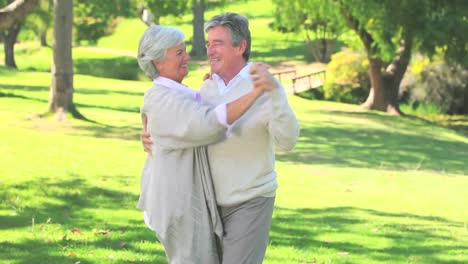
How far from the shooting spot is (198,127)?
410 cm

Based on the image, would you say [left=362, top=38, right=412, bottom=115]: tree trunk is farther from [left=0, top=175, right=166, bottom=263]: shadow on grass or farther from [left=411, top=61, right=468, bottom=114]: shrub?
[left=0, top=175, right=166, bottom=263]: shadow on grass

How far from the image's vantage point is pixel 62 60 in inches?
785

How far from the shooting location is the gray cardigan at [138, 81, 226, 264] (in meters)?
4.20

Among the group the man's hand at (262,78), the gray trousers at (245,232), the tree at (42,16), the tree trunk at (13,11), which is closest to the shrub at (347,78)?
the tree at (42,16)

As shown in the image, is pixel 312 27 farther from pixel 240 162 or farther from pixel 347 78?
pixel 240 162

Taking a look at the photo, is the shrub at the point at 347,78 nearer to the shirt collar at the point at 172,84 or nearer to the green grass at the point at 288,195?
the green grass at the point at 288,195

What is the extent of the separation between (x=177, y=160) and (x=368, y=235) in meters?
5.57

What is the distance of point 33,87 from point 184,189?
95.3 feet

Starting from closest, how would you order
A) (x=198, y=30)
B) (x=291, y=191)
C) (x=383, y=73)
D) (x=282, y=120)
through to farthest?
(x=282, y=120), (x=291, y=191), (x=383, y=73), (x=198, y=30)

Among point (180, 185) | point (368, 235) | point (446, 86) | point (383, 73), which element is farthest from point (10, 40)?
point (180, 185)

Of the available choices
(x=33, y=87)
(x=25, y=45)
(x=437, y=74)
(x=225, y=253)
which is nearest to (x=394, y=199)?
(x=225, y=253)

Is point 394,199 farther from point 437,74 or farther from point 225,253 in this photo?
point 437,74

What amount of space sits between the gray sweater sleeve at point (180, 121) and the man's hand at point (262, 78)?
28 cm

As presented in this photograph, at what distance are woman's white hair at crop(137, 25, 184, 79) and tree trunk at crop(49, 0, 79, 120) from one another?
15803mm
